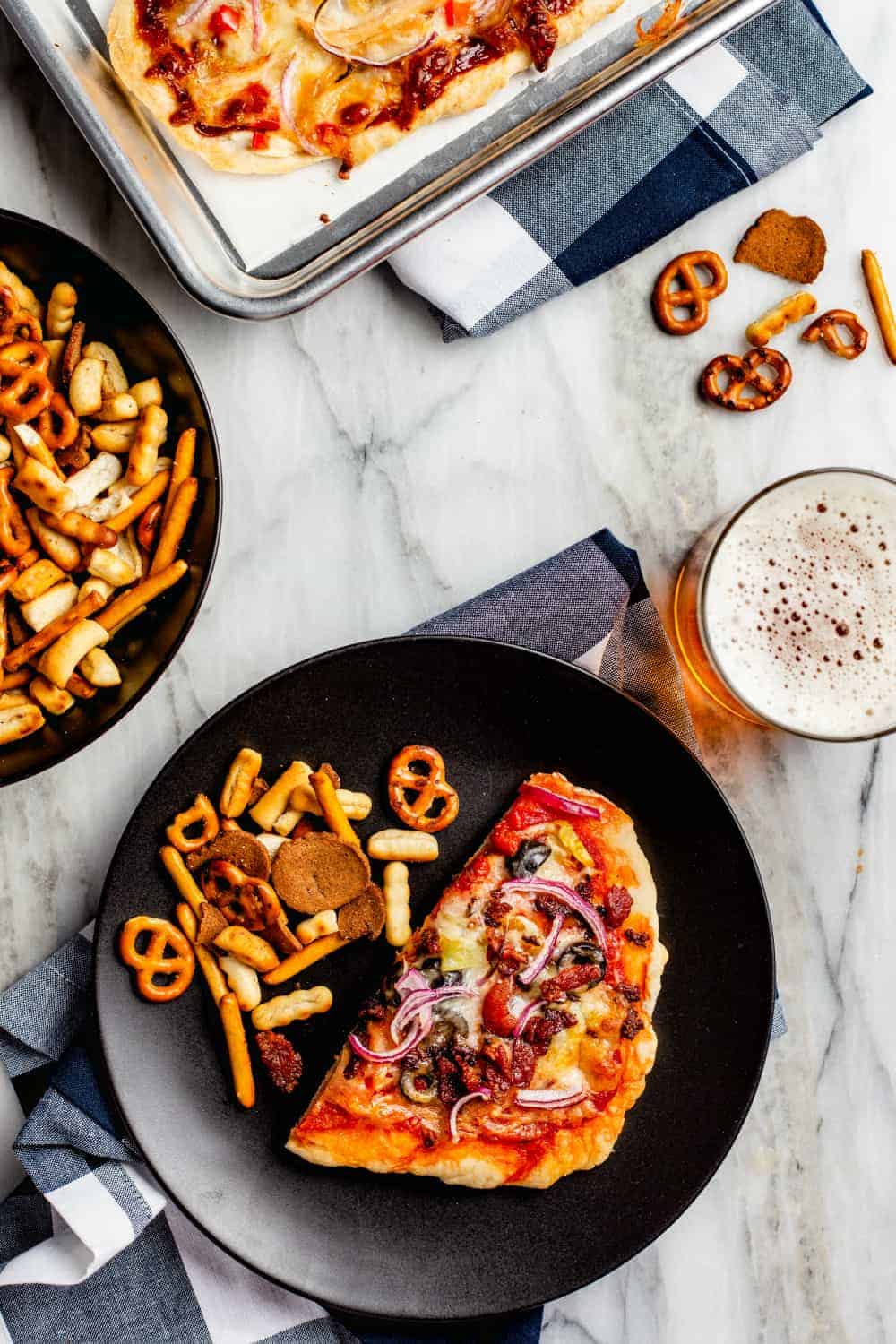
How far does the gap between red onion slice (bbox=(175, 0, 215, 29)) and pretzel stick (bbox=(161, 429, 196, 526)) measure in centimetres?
82

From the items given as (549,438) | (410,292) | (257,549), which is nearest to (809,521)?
(549,438)

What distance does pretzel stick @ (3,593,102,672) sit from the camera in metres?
2.50

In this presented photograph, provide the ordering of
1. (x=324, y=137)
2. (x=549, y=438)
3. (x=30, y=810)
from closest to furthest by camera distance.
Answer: (x=324, y=137), (x=30, y=810), (x=549, y=438)

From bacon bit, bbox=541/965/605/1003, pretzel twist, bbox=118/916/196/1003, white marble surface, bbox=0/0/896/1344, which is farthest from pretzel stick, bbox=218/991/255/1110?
bacon bit, bbox=541/965/605/1003

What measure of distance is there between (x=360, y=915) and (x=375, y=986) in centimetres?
21

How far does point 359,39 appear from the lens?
259cm

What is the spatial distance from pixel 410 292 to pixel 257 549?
0.69 m

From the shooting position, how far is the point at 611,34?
270cm

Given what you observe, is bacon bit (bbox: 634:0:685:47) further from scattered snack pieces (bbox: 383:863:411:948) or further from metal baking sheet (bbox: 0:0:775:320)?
scattered snack pieces (bbox: 383:863:411:948)

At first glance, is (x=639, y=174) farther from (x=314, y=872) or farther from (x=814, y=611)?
(x=314, y=872)

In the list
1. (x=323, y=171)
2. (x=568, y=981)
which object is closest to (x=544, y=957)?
(x=568, y=981)

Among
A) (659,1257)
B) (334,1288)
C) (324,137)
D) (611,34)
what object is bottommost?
(659,1257)

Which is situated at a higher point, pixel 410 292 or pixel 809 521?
pixel 410 292

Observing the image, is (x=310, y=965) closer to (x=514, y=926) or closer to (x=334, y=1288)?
(x=514, y=926)
